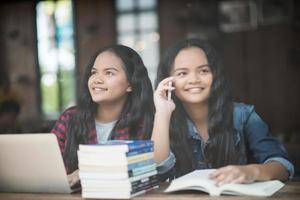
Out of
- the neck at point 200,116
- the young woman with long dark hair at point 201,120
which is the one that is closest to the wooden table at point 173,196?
the young woman with long dark hair at point 201,120

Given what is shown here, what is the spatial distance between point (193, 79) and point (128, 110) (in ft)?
1.57

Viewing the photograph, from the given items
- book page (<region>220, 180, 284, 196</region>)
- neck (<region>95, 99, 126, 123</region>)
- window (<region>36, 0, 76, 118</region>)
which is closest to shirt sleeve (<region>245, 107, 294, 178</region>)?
book page (<region>220, 180, 284, 196</region>)

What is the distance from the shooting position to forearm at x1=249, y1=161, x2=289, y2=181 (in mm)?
2463

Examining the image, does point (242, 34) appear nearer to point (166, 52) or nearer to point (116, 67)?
point (166, 52)

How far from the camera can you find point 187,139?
3016mm

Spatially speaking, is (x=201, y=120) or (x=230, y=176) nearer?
(x=230, y=176)

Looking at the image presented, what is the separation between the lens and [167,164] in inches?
116

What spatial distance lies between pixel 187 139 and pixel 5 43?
1.80 meters

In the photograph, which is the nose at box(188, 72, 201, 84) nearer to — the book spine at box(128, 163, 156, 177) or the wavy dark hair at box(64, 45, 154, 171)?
the wavy dark hair at box(64, 45, 154, 171)

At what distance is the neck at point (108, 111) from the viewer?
10.2 ft

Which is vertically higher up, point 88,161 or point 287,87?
point 287,87

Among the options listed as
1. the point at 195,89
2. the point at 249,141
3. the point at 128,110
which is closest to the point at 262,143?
the point at 249,141

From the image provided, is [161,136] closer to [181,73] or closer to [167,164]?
[167,164]

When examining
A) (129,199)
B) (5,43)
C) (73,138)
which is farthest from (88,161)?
(5,43)
